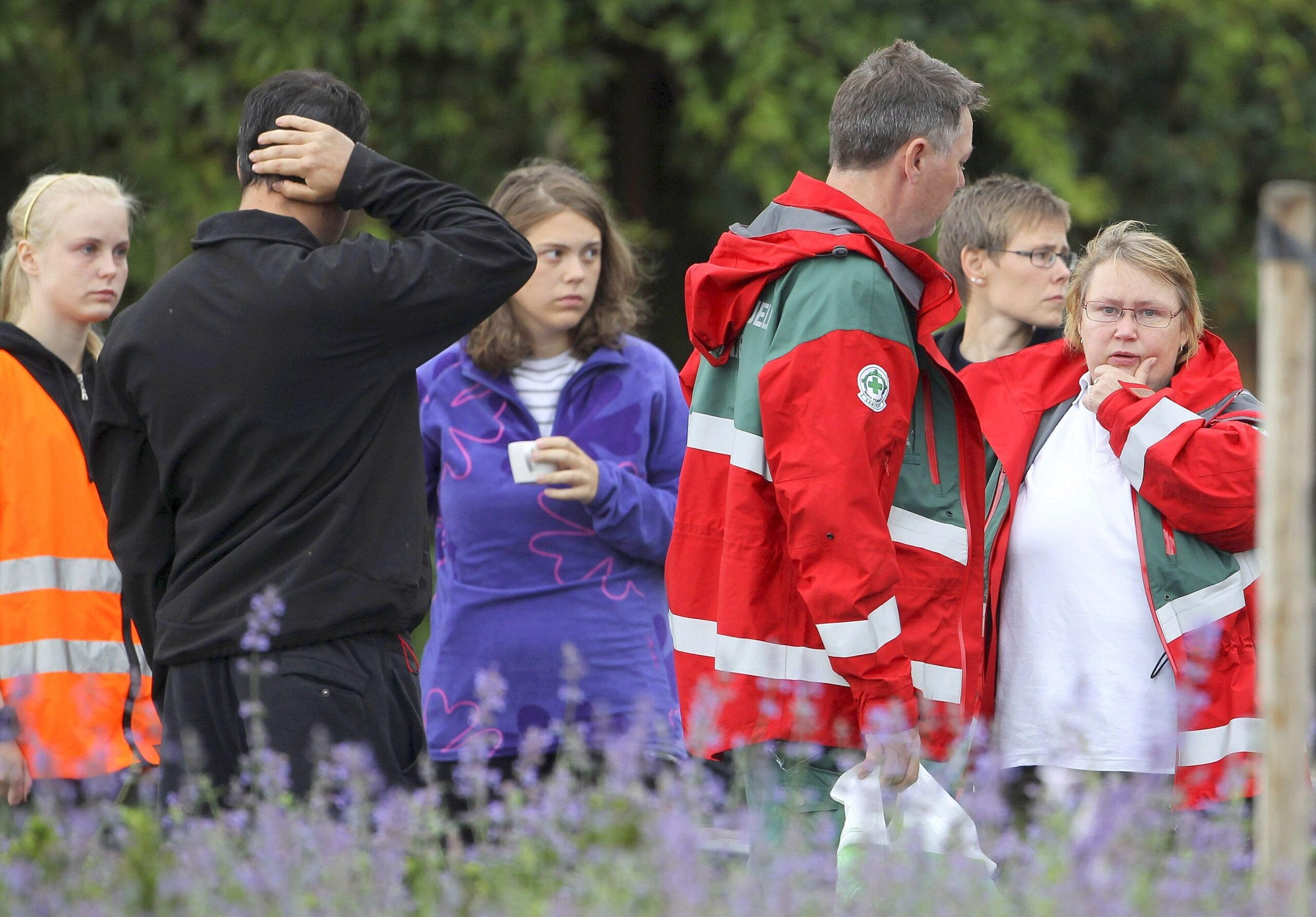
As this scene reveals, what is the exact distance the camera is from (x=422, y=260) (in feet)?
9.36

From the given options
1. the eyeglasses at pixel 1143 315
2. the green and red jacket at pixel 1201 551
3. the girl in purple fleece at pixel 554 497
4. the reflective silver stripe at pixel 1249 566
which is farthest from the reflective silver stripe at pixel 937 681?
the girl in purple fleece at pixel 554 497

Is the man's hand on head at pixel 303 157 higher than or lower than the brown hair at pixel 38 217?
lower

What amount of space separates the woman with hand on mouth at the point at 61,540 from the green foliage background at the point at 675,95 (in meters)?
3.22

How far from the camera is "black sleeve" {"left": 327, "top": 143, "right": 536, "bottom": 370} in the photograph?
2.82 m

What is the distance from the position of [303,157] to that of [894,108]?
1.17 meters

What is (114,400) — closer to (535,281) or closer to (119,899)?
(119,899)

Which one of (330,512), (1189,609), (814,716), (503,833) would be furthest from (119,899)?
(1189,609)

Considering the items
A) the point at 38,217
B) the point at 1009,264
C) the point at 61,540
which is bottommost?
the point at 61,540

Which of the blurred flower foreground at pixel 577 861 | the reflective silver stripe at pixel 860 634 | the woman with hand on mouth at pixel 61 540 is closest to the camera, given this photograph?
the blurred flower foreground at pixel 577 861

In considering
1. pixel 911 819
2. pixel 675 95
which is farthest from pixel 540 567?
pixel 675 95

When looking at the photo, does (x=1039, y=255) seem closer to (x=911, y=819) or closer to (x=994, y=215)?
(x=994, y=215)

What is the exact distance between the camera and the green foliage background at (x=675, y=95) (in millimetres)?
7312

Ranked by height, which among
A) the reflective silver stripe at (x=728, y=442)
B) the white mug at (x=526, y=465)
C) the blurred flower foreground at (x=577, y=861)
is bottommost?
the blurred flower foreground at (x=577, y=861)

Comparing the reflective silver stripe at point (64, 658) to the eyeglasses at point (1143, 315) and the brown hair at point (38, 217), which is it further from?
the eyeglasses at point (1143, 315)
